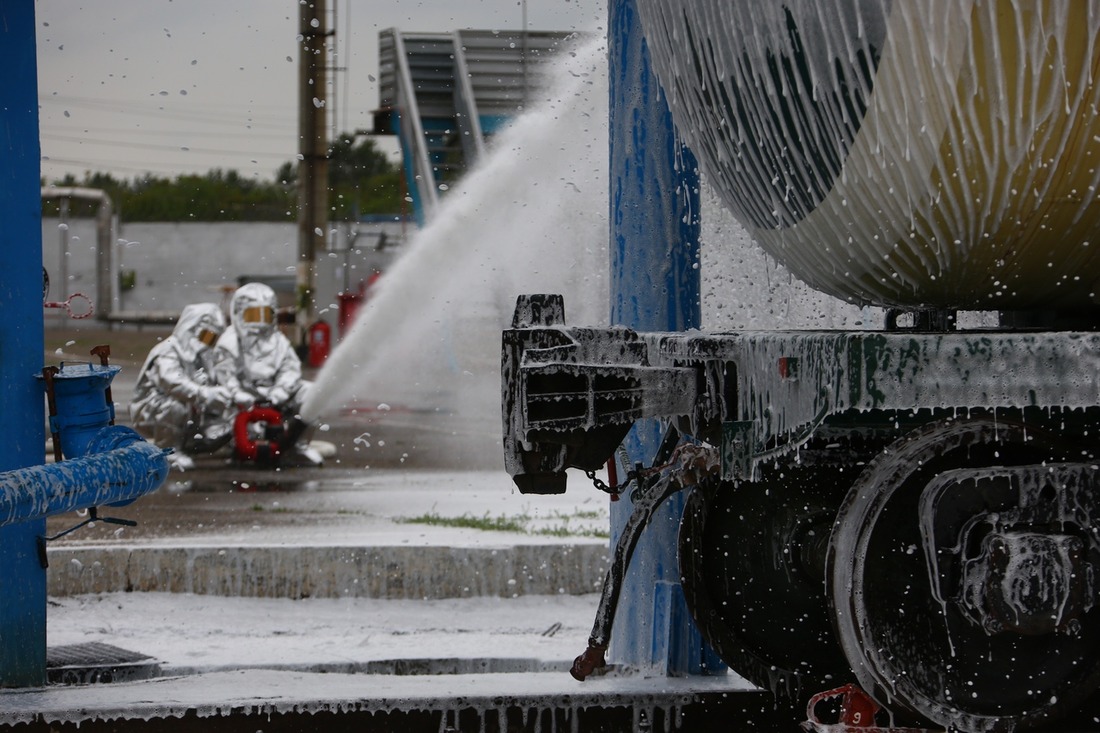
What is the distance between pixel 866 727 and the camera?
2.46 meters

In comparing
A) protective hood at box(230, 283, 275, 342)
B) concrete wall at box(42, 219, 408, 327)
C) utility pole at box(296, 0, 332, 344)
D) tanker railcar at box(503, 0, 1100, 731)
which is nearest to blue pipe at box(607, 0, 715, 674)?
tanker railcar at box(503, 0, 1100, 731)

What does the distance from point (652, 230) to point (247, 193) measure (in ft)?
115

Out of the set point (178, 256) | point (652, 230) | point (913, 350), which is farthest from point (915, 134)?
point (178, 256)

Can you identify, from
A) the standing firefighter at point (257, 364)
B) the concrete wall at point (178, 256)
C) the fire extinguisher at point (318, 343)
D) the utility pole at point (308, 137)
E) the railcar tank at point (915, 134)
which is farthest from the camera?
the concrete wall at point (178, 256)

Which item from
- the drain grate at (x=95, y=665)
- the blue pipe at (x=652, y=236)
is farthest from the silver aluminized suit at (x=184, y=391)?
the blue pipe at (x=652, y=236)

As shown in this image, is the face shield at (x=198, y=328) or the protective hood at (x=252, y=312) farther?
the protective hood at (x=252, y=312)

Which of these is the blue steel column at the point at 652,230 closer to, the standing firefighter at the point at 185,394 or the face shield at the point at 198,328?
the standing firefighter at the point at 185,394

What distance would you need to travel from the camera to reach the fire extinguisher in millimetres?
21109

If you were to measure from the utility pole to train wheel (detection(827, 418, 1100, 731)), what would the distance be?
19434mm

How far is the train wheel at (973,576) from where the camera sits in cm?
222

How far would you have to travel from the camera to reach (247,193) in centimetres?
3738

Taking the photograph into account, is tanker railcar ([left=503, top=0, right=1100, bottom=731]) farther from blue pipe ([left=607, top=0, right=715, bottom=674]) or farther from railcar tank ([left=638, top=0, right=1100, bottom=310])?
blue pipe ([left=607, top=0, right=715, bottom=674])

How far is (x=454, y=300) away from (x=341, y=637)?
10623mm

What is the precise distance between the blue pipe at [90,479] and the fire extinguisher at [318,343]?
17351 mm
